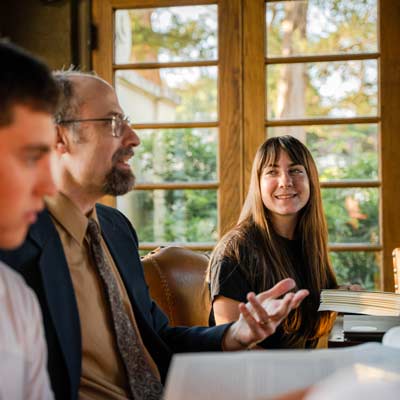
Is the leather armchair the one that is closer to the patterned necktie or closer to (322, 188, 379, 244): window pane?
the patterned necktie

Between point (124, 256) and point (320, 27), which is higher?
point (320, 27)

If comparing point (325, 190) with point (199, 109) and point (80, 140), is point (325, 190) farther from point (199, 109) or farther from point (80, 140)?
point (80, 140)

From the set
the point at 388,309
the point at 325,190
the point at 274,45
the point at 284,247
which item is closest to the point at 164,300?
the point at 284,247

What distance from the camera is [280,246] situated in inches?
92.8

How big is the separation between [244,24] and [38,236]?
2168mm

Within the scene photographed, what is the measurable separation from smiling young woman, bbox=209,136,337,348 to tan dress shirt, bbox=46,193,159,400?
2.21 feet

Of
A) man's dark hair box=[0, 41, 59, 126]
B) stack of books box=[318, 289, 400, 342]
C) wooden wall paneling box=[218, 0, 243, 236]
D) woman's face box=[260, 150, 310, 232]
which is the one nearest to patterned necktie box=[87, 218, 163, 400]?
stack of books box=[318, 289, 400, 342]

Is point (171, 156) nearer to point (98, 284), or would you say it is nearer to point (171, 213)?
point (171, 213)

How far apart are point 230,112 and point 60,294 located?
2037mm

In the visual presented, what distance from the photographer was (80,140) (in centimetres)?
169

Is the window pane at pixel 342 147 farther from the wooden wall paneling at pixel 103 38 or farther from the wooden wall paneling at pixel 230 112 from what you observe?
the wooden wall paneling at pixel 103 38

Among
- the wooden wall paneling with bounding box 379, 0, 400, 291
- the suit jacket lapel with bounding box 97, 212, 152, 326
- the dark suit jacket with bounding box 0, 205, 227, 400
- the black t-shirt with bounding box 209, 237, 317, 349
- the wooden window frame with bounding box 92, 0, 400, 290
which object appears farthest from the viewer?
the wooden window frame with bounding box 92, 0, 400, 290


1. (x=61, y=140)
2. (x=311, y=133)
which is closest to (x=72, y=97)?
(x=61, y=140)

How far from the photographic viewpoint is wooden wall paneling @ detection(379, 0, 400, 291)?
3.10m
